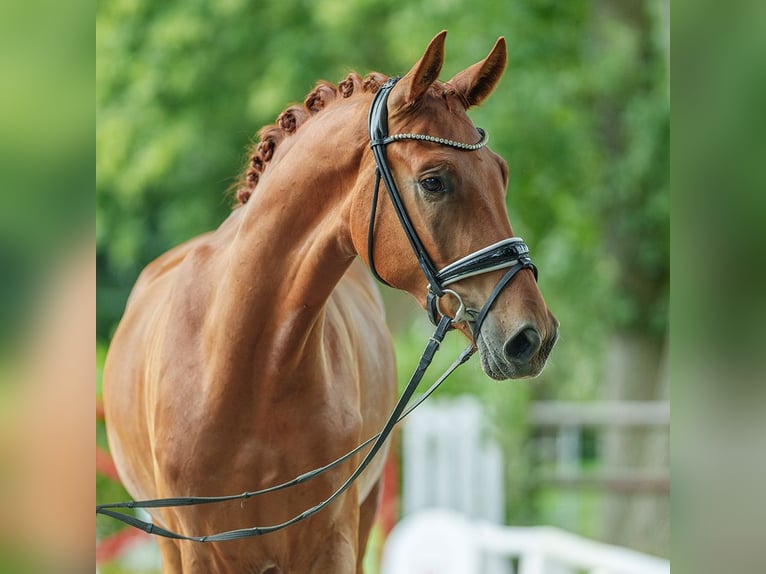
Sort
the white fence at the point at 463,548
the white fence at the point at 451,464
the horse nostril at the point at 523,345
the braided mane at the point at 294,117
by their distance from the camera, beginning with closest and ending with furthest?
1. the horse nostril at the point at 523,345
2. the braided mane at the point at 294,117
3. the white fence at the point at 463,548
4. the white fence at the point at 451,464

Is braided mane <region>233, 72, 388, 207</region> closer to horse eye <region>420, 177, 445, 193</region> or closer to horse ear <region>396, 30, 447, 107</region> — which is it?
horse ear <region>396, 30, 447, 107</region>

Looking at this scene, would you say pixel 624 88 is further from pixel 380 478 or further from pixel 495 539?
pixel 380 478

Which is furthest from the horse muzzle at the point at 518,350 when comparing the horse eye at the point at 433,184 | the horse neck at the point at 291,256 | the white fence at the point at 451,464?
the white fence at the point at 451,464

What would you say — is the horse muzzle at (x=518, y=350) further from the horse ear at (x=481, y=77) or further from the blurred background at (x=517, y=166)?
the blurred background at (x=517, y=166)

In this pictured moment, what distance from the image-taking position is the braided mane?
2160 millimetres

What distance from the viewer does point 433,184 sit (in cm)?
189

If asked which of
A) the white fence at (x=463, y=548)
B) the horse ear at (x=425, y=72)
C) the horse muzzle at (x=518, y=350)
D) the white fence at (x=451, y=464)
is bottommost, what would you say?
the white fence at (x=463, y=548)

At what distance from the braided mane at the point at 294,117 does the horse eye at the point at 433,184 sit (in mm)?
320

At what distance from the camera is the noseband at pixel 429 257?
1837 mm

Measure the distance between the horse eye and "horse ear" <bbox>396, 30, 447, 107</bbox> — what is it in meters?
0.17

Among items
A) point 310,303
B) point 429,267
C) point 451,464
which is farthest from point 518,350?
point 451,464

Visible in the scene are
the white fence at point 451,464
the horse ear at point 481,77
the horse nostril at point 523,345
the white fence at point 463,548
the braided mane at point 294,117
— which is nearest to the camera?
the horse nostril at point 523,345

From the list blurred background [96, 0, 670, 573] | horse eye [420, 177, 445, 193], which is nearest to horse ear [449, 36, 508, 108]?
horse eye [420, 177, 445, 193]

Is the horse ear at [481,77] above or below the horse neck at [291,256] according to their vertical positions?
above
